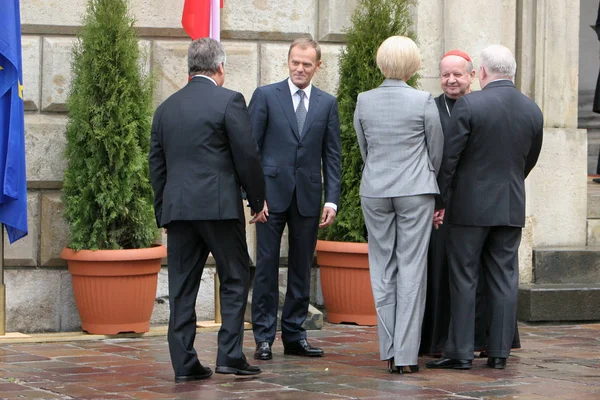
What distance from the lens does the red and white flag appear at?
8023 millimetres

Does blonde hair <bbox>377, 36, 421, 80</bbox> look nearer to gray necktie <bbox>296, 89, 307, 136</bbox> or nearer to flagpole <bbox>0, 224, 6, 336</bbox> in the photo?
gray necktie <bbox>296, 89, 307, 136</bbox>

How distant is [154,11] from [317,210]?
90.4 inches

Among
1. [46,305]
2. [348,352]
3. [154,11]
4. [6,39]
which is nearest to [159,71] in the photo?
[154,11]

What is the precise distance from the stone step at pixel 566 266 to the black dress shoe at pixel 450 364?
2663mm

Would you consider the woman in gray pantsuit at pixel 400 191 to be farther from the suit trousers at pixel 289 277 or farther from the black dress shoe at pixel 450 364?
the suit trousers at pixel 289 277

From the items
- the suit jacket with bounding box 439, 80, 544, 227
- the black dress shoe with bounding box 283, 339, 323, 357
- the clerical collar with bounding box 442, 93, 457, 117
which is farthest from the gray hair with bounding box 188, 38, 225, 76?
the black dress shoe with bounding box 283, 339, 323, 357

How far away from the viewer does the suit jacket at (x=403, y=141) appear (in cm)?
623

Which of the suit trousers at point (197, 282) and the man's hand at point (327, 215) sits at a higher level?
the man's hand at point (327, 215)

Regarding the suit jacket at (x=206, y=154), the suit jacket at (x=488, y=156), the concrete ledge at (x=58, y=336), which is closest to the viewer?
the suit jacket at (x=206, y=154)

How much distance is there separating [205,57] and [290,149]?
1092 millimetres

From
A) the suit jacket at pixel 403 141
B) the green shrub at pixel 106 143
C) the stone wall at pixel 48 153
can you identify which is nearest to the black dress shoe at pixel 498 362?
the suit jacket at pixel 403 141

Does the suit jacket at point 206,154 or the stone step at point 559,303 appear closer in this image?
the suit jacket at point 206,154

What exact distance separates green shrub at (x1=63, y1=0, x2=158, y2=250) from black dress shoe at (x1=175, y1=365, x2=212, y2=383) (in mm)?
1972

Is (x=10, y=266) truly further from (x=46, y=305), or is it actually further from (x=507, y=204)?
(x=507, y=204)
